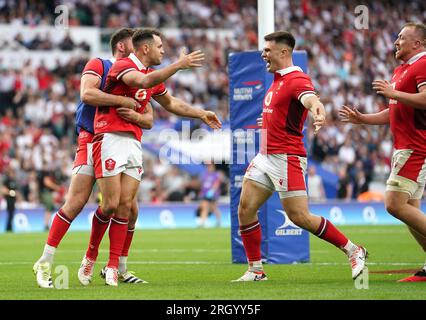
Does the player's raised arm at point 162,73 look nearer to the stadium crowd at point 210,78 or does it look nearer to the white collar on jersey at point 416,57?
the white collar on jersey at point 416,57

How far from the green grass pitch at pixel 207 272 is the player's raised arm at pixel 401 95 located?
1.81 metres

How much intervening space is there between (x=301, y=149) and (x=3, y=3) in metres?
23.9

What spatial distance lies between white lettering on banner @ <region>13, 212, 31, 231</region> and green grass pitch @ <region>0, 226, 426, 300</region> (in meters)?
4.83

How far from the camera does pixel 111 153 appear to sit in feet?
33.1

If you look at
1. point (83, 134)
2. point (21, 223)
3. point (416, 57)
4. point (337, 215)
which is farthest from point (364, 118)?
point (21, 223)

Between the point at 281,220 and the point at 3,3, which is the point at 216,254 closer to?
the point at 281,220

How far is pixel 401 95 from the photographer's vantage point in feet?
31.5

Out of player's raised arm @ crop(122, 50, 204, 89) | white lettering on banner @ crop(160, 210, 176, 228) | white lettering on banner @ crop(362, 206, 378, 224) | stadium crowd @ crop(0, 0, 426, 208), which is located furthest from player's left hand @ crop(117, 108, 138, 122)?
white lettering on banner @ crop(362, 206, 378, 224)

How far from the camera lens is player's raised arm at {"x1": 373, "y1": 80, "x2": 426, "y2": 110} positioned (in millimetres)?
9562

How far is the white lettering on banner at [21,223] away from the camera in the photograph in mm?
26464

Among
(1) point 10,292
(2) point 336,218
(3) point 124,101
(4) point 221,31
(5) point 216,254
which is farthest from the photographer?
(4) point 221,31

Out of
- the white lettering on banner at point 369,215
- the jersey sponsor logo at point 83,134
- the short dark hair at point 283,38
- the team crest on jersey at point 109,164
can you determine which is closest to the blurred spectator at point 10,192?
the white lettering on banner at point 369,215
